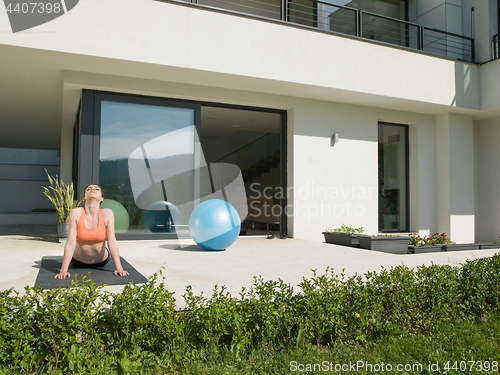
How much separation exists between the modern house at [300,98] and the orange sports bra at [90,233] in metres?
3.51

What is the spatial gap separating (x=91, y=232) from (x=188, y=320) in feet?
6.17

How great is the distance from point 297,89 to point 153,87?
2964mm

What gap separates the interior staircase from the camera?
15664mm

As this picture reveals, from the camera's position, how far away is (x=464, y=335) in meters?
3.16

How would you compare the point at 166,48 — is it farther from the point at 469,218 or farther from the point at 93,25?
the point at 469,218

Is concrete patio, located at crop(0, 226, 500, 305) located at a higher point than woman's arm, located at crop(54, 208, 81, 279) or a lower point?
lower

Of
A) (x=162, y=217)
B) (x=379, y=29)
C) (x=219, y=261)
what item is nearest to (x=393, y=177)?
(x=379, y=29)

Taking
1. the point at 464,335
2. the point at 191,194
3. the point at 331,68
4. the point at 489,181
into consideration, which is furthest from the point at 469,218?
the point at 464,335

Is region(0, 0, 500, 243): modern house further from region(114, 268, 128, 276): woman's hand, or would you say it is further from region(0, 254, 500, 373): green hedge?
region(0, 254, 500, 373): green hedge

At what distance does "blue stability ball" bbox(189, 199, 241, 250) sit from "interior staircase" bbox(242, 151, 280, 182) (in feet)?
30.2

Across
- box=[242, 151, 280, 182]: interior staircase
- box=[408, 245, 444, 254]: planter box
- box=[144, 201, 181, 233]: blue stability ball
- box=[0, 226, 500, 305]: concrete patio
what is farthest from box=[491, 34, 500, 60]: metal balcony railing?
box=[144, 201, 181, 233]: blue stability ball

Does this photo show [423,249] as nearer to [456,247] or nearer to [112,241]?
[456,247]

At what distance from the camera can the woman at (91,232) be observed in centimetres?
391

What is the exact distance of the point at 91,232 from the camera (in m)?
4.13
